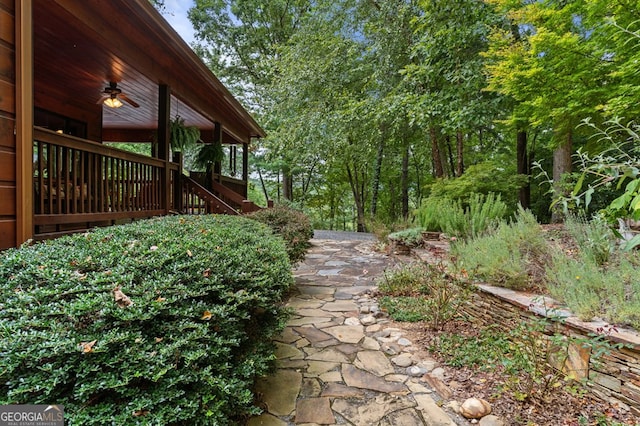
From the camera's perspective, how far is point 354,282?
4.20 metres

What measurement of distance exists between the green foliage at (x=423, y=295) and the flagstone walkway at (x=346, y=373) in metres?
0.20

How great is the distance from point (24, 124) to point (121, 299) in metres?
1.72

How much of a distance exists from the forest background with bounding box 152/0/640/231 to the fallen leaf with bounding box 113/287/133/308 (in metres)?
1.83

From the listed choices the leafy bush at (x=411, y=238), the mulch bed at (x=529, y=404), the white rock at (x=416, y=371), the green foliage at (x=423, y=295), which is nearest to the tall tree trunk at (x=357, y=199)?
the leafy bush at (x=411, y=238)

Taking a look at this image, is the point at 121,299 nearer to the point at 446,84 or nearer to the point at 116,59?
the point at 116,59

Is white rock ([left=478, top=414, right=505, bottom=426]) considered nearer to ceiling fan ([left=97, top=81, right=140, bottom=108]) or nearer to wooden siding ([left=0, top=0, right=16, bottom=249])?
wooden siding ([left=0, top=0, right=16, bottom=249])

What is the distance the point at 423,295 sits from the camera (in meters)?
3.26

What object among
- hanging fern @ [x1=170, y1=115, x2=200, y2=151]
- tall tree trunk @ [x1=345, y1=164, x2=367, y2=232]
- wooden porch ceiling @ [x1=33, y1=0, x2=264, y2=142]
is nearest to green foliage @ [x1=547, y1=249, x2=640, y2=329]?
wooden porch ceiling @ [x1=33, y1=0, x2=264, y2=142]

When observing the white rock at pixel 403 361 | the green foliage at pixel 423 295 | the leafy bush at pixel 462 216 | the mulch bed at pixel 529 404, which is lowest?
the white rock at pixel 403 361

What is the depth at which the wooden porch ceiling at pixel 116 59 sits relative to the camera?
9.70 feet

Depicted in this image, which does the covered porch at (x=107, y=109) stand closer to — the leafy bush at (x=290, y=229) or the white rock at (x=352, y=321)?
the leafy bush at (x=290, y=229)

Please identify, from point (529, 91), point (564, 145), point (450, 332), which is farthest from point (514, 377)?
point (564, 145)

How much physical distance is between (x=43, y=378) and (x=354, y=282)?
3408mm

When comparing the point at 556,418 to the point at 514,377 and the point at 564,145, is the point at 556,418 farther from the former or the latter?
the point at 564,145
